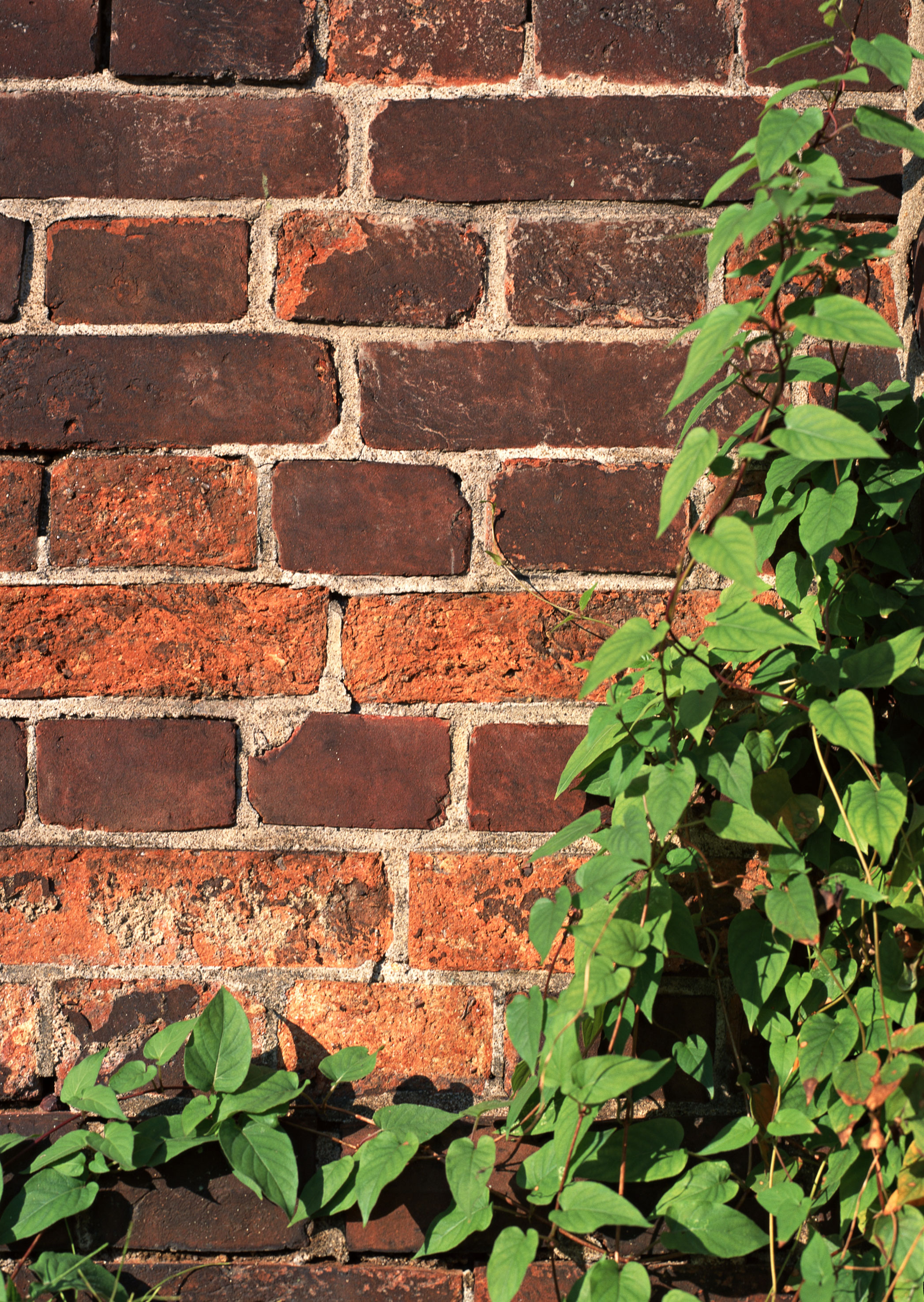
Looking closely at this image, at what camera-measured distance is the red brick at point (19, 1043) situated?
2.34 ft

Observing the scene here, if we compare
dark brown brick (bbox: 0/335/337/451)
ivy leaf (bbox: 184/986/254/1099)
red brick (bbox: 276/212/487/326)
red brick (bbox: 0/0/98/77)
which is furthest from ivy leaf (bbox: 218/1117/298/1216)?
red brick (bbox: 0/0/98/77)

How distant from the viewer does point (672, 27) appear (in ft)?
2.37

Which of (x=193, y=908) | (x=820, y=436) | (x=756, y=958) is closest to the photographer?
(x=820, y=436)

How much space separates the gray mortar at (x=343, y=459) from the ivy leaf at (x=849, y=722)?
0.63 feet

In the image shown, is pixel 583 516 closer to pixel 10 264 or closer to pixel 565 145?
pixel 565 145

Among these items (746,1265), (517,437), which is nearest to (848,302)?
(517,437)

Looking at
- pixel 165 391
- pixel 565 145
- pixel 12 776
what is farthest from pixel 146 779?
pixel 565 145

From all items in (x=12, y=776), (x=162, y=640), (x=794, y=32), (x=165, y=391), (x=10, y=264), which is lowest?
(x=12, y=776)

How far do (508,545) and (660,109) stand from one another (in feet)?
1.24

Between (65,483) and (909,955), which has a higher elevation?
(65,483)

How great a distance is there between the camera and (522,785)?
720mm

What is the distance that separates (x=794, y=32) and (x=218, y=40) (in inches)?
18.6

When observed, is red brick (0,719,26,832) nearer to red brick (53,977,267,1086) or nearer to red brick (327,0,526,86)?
red brick (53,977,267,1086)

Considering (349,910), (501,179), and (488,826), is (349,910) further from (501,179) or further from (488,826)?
(501,179)
